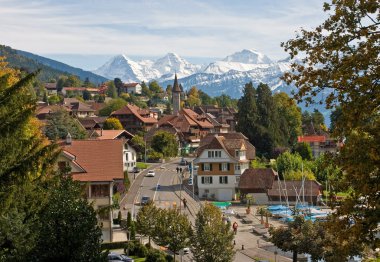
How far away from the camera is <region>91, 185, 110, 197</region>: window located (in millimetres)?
43125

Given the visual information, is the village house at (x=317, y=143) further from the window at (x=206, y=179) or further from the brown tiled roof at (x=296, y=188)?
the window at (x=206, y=179)

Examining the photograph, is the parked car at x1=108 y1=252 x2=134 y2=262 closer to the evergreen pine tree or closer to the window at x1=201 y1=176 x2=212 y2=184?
the window at x1=201 y1=176 x2=212 y2=184

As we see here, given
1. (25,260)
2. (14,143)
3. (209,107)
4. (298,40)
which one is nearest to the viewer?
(298,40)

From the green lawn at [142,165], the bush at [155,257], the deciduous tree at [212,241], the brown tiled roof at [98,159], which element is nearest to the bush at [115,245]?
the brown tiled roof at [98,159]

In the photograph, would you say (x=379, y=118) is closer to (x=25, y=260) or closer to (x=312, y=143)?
(x=25, y=260)

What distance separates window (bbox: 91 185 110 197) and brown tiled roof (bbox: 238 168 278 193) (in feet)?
96.9

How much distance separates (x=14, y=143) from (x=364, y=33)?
1318 cm

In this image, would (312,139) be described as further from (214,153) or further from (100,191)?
(100,191)

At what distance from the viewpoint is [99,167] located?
43875mm

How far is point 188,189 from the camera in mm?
72938

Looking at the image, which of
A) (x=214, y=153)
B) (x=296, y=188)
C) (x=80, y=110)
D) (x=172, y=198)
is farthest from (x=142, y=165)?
(x=80, y=110)

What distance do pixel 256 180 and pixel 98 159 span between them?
30224 millimetres

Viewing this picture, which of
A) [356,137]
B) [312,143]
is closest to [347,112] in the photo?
[356,137]

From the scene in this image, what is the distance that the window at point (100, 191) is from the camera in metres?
43.1
